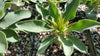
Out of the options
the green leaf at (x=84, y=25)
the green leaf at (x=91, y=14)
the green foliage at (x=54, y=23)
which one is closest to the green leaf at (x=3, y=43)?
the green foliage at (x=54, y=23)

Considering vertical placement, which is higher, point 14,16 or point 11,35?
point 14,16

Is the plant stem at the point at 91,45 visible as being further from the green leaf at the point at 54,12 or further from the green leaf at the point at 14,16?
the green leaf at the point at 14,16

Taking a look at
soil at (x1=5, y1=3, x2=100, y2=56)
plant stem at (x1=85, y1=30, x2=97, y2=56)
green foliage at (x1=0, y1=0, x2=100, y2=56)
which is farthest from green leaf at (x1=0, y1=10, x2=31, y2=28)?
plant stem at (x1=85, y1=30, x2=97, y2=56)

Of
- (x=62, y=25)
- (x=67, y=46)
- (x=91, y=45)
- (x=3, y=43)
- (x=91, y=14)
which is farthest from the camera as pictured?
(x=91, y=14)

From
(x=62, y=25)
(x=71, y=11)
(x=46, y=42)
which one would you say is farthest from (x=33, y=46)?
(x=71, y=11)

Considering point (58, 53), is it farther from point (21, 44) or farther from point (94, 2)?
point (94, 2)

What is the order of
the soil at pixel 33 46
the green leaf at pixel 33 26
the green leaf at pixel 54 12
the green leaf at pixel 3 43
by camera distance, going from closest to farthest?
the green leaf at pixel 3 43
the green leaf at pixel 33 26
the green leaf at pixel 54 12
the soil at pixel 33 46

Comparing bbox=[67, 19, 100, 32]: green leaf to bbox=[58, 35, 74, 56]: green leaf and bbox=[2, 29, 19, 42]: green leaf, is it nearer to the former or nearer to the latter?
bbox=[58, 35, 74, 56]: green leaf

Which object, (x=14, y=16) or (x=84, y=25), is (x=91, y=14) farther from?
(x=14, y=16)

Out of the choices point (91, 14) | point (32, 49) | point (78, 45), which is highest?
point (91, 14)
